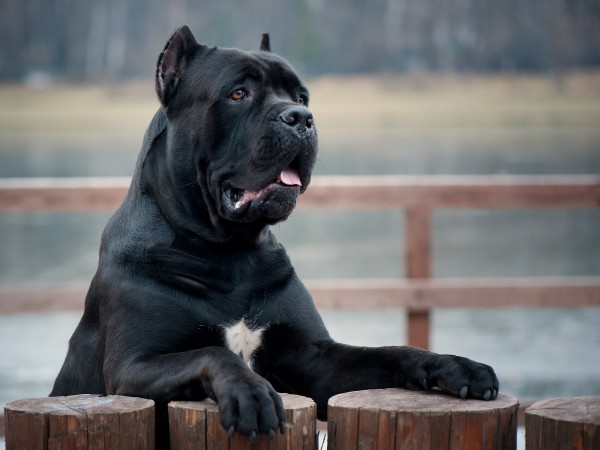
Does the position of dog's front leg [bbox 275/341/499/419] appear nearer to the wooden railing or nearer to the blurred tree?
the wooden railing

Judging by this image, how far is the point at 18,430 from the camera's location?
2.03 m

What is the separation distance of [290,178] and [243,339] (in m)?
0.46

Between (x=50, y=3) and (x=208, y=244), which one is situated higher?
(x=50, y=3)

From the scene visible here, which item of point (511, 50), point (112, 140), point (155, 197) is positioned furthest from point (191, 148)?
point (112, 140)

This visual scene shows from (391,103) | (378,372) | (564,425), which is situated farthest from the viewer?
(391,103)

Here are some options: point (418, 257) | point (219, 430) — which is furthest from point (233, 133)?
point (418, 257)

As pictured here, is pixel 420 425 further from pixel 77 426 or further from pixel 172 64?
pixel 172 64

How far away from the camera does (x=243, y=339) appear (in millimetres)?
2568

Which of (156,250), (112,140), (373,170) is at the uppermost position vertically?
(112,140)

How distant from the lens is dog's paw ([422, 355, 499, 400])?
215cm

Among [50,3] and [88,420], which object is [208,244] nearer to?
[88,420]

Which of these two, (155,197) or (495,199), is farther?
(495,199)

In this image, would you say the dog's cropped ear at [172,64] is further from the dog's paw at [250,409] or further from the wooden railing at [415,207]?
the wooden railing at [415,207]

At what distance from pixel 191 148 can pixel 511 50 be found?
3261 centimetres
